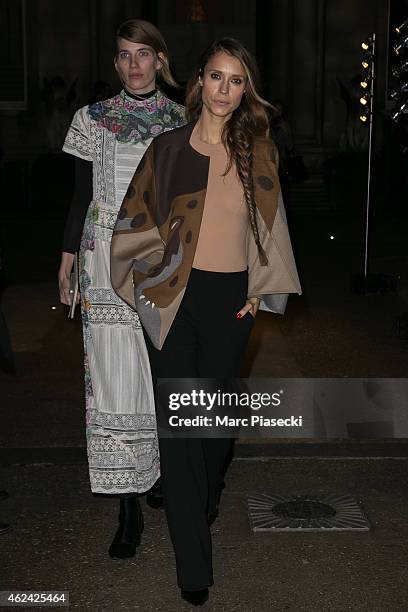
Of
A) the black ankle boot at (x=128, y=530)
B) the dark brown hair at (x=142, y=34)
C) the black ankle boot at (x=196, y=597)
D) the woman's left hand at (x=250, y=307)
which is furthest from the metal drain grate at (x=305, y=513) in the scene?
the dark brown hair at (x=142, y=34)

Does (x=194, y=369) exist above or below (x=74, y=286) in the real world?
below

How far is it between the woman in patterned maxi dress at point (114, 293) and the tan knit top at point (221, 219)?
1.97 feet

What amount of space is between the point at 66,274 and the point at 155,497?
1164mm

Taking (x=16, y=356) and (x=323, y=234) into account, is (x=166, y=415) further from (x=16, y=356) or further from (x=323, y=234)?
(x=323, y=234)

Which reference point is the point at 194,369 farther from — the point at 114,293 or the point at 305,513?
the point at 305,513

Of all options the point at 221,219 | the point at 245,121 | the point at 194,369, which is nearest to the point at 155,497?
the point at 194,369

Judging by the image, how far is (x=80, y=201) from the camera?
16.2 ft

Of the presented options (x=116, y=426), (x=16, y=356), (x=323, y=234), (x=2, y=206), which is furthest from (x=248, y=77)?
(x=2, y=206)

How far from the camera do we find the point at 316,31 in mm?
23312

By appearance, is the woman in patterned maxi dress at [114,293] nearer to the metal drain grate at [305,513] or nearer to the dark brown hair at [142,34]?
the dark brown hair at [142,34]

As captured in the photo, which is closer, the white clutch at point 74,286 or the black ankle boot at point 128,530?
the black ankle boot at point 128,530

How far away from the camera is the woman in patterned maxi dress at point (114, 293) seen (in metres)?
4.88

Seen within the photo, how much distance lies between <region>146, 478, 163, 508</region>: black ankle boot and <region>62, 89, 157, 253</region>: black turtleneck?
1249 mm

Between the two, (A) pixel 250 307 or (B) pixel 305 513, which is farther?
(B) pixel 305 513
